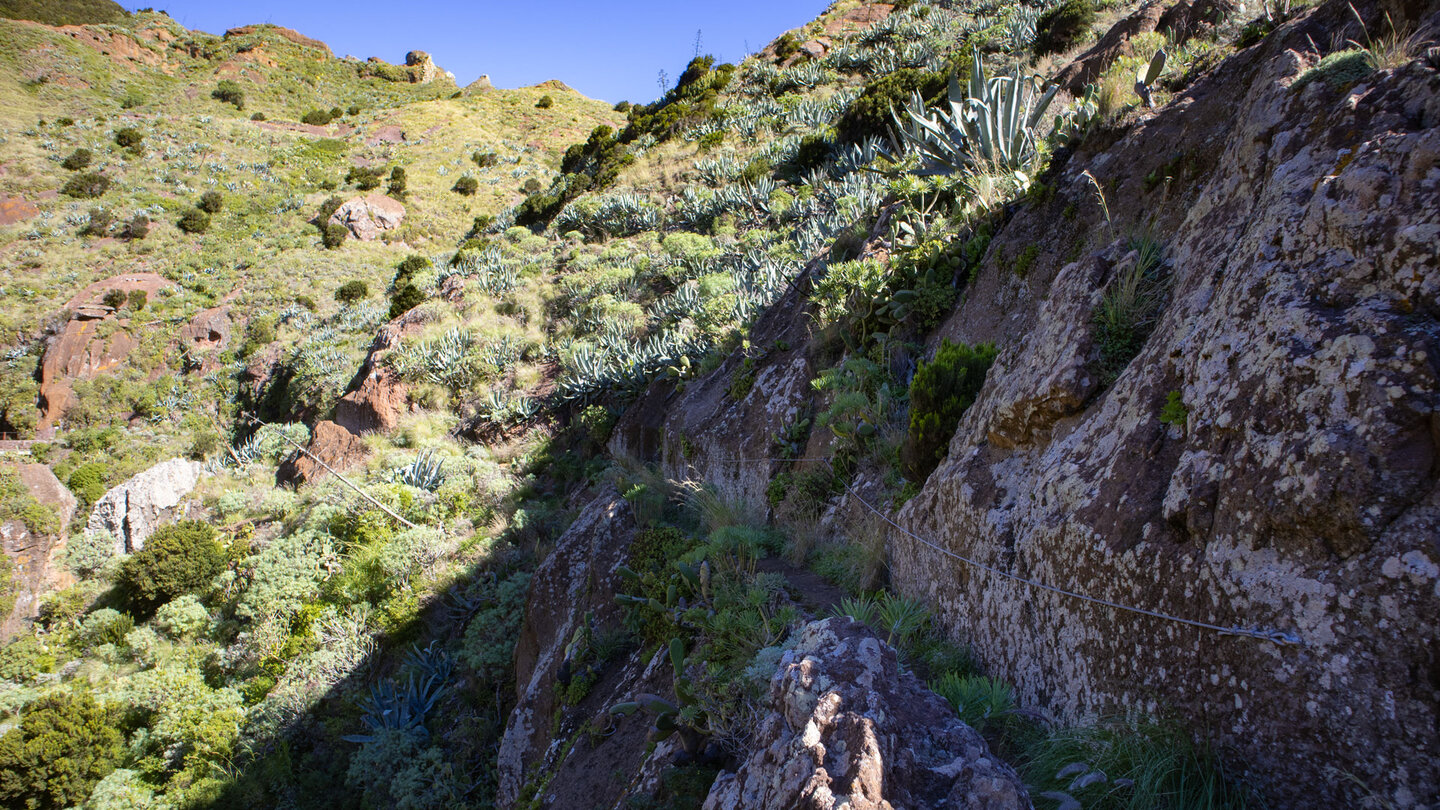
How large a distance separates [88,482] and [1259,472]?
76.8ft

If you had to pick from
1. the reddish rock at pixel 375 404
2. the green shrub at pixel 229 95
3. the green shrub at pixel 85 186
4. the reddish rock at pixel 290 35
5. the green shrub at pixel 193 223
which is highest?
the reddish rock at pixel 290 35

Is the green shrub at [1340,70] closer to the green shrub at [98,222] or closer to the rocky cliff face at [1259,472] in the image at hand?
the rocky cliff face at [1259,472]

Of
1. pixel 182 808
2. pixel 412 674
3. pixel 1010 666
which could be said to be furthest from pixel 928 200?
pixel 182 808

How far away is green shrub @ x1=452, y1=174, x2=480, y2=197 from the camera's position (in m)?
33.5

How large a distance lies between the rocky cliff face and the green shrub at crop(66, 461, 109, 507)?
69.7 feet

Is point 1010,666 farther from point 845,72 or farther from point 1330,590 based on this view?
point 845,72

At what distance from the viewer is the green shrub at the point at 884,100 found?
14352 millimetres

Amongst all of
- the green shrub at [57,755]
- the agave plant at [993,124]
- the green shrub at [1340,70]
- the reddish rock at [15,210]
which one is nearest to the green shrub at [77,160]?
the reddish rock at [15,210]

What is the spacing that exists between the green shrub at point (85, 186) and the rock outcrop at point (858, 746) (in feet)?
141

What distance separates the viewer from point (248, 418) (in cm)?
1962

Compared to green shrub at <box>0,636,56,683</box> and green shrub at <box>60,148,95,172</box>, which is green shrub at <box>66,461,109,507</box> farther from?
green shrub at <box>60,148,95,172</box>

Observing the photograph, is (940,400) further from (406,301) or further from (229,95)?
(229,95)

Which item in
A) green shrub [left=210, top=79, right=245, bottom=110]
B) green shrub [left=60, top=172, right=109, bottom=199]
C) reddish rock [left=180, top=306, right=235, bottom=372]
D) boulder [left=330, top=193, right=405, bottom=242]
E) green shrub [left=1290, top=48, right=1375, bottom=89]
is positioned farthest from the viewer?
green shrub [left=210, top=79, right=245, bottom=110]

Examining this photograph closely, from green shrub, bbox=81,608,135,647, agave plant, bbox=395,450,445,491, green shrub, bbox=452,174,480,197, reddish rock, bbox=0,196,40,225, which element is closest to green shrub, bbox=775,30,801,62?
green shrub, bbox=452,174,480,197
